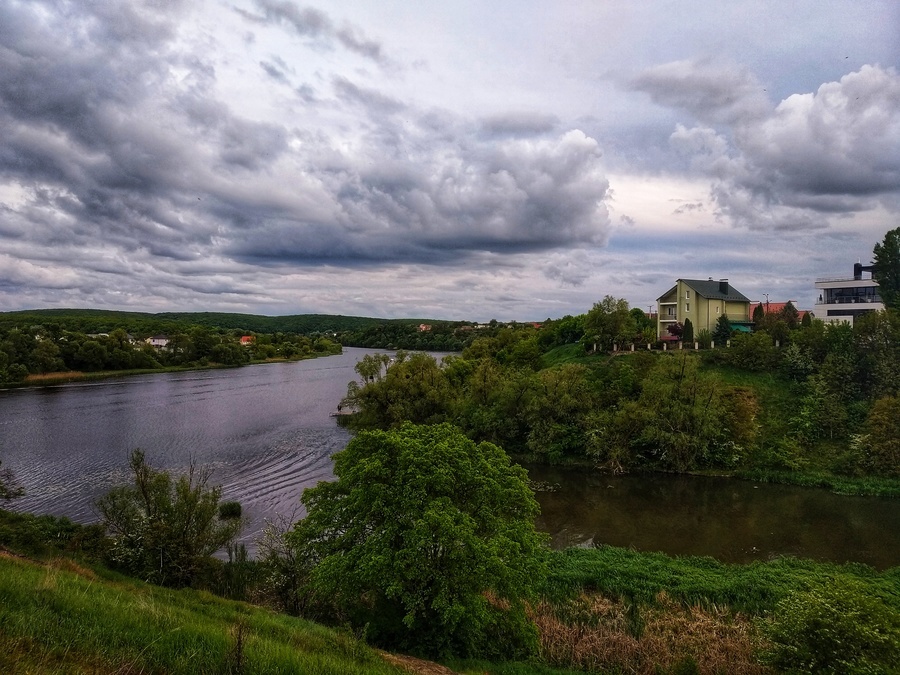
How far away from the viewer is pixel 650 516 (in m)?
26.7

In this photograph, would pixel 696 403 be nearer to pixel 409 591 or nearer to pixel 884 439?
pixel 884 439

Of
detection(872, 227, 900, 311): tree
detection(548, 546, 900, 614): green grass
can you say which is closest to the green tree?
detection(872, 227, 900, 311): tree

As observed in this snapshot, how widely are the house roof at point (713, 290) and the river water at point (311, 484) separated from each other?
2854cm

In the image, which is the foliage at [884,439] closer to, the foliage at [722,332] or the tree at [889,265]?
the foliage at [722,332]

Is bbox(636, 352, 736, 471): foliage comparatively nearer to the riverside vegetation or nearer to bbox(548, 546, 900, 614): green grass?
the riverside vegetation

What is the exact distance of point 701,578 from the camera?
58.5ft

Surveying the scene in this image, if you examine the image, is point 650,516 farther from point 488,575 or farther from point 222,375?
point 222,375

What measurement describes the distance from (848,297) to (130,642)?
7675 centimetres

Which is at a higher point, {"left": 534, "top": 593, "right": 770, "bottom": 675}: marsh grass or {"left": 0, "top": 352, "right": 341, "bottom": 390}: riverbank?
{"left": 0, "top": 352, "right": 341, "bottom": 390}: riverbank

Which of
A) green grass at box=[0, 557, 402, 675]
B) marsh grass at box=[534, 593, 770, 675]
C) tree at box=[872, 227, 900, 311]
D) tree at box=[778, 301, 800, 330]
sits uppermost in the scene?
tree at box=[872, 227, 900, 311]

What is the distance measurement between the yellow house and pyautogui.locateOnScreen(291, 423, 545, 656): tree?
46.1 meters

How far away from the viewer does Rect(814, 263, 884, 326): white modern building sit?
57625 mm

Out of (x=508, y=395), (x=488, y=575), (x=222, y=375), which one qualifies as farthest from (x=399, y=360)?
(x=222, y=375)

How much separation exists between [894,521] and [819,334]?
2139cm
